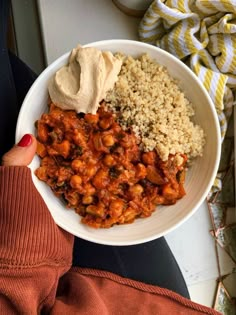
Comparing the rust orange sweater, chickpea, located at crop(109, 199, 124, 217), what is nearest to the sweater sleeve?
the rust orange sweater

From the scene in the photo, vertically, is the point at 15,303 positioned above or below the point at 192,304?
above

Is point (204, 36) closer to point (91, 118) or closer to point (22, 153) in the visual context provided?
point (91, 118)

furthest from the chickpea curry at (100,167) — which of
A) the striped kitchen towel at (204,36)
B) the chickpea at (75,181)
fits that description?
the striped kitchen towel at (204,36)

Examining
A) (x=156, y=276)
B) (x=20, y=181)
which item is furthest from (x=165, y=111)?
(x=156, y=276)

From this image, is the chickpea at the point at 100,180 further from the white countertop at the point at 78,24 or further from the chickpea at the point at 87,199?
the white countertop at the point at 78,24

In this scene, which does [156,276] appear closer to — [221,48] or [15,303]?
[15,303]

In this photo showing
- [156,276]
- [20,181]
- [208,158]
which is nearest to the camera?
[20,181]
